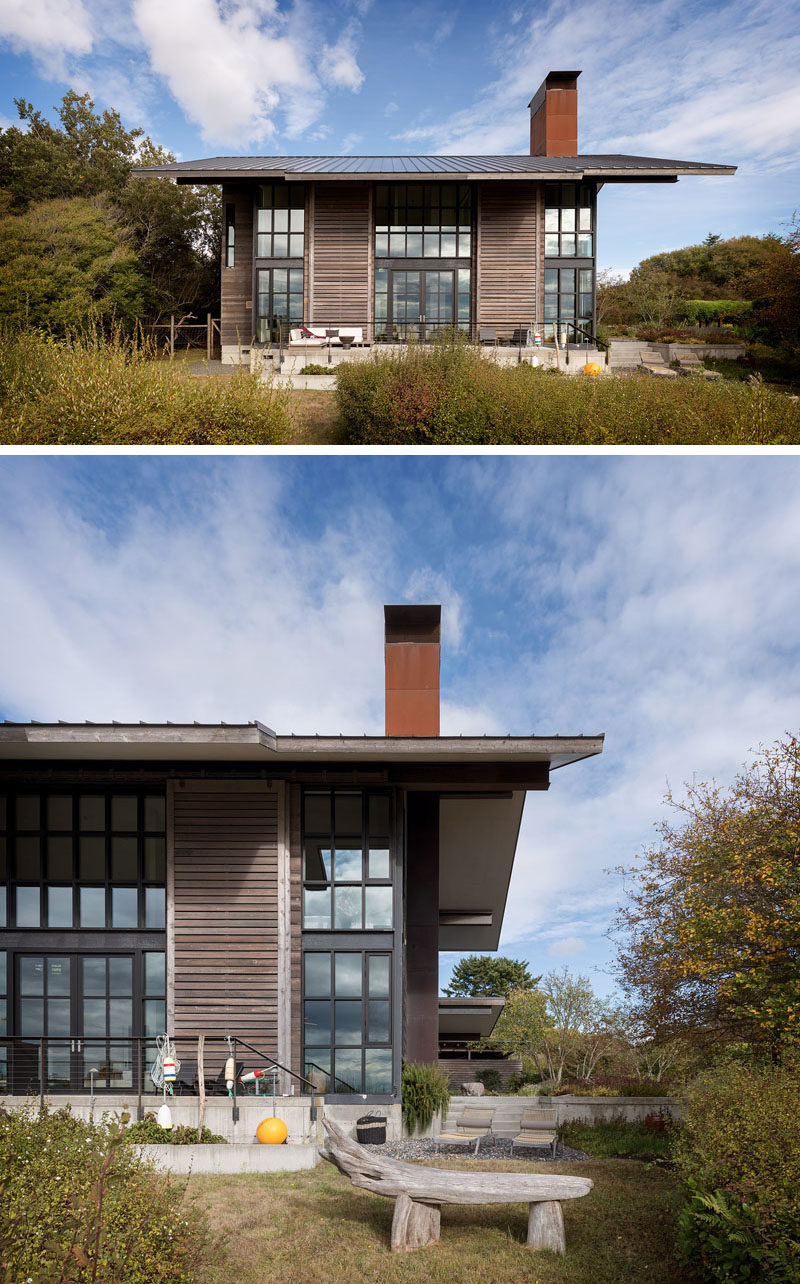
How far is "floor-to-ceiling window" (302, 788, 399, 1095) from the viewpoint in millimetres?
11344

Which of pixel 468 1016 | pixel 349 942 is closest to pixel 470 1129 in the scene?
pixel 349 942

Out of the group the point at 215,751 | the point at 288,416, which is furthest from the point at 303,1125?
the point at 288,416

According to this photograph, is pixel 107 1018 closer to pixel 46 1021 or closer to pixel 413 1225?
pixel 46 1021

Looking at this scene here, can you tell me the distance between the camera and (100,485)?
105ft

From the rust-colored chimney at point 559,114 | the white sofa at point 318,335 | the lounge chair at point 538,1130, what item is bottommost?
the lounge chair at point 538,1130

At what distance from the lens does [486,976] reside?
156 feet

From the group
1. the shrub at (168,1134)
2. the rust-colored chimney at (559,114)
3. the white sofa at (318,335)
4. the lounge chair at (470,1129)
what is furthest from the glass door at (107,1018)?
the rust-colored chimney at (559,114)

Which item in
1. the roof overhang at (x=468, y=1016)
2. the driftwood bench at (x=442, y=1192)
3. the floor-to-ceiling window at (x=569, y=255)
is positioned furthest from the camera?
the floor-to-ceiling window at (x=569, y=255)

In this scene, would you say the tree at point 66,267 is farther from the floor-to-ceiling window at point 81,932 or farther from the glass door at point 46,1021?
the glass door at point 46,1021

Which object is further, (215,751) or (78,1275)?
(215,751)

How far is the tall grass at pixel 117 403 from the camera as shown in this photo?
12.2 m

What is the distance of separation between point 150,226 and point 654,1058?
29.2m

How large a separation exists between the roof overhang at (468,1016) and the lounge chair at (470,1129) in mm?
7289

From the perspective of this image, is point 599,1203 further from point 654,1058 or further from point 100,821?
point 654,1058
